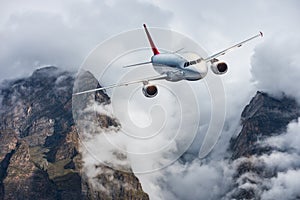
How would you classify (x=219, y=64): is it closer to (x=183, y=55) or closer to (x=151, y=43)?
(x=183, y=55)

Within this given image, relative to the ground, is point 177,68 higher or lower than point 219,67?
lower

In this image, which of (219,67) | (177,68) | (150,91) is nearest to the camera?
(150,91)

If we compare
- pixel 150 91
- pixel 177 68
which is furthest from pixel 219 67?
pixel 150 91

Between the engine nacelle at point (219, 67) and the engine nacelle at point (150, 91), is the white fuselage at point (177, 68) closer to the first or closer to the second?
the engine nacelle at point (150, 91)

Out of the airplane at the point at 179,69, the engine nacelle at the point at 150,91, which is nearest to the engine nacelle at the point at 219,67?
the airplane at the point at 179,69

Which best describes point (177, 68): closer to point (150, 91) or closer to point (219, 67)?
point (150, 91)

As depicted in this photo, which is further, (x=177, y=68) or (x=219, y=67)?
(x=219, y=67)

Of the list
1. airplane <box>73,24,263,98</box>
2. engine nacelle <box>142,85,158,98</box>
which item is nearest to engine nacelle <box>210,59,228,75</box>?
airplane <box>73,24,263,98</box>

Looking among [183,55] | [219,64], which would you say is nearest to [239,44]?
[219,64]

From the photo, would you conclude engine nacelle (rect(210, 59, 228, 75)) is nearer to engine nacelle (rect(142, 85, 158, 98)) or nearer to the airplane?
the airplane
